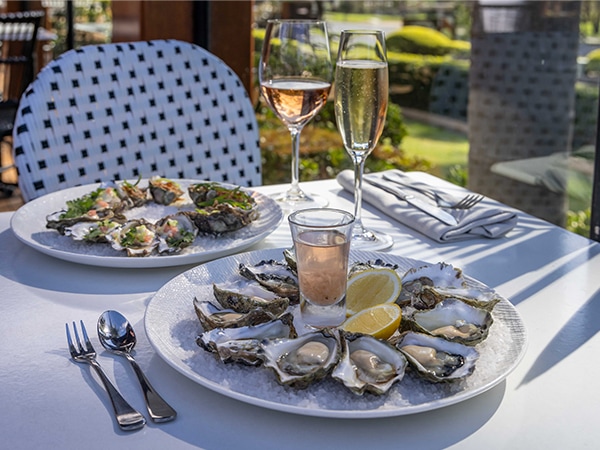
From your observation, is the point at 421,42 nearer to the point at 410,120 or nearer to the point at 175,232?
the point at 410,120

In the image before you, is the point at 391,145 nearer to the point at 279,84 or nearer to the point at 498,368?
the point at 279,84

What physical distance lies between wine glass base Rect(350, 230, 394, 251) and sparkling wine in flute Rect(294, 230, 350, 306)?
0.35 meters

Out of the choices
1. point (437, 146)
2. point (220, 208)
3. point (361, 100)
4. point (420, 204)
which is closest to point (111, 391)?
point (220, 208)

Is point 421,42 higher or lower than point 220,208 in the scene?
higher

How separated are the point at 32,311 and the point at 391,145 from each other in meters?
2.23

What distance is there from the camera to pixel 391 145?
303 cm

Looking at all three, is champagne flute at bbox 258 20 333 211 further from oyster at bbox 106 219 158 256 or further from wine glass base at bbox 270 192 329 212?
oyster at bbox 106 219 158 256

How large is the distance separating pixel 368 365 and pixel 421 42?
7.74ft

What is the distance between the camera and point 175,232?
1.13 m

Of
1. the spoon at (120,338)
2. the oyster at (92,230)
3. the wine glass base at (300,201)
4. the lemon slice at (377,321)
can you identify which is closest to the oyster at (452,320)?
the lemon slice at (377,321)

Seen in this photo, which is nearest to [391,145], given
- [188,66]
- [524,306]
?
[188,66]

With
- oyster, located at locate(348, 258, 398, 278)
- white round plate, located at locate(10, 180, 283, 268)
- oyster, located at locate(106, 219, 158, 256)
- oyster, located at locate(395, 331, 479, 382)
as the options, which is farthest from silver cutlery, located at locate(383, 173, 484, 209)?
oyster, located at locate(395, 331, 479, 382)

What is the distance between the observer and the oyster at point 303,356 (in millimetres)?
689

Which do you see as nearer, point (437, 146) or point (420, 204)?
point (420, 204)
